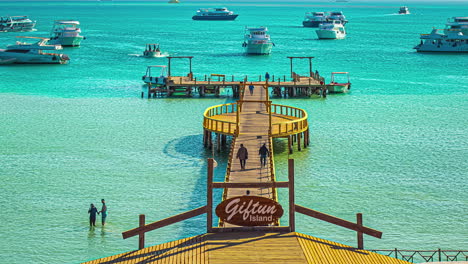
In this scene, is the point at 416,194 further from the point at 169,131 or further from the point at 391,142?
the point at 169,131

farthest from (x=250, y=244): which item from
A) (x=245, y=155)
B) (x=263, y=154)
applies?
(x=263, y=154)

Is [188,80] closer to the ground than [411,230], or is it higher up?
higher up

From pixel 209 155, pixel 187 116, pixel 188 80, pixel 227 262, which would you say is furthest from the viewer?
pixel 188 80

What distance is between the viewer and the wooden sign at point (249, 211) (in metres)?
25.4

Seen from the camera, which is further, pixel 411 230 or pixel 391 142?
pixel 391 142

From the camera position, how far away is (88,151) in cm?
4794

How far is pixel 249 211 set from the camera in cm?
2548

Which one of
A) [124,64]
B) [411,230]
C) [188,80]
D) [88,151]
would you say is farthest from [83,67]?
[411,230]

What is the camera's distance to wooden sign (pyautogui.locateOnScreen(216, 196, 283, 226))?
25359 mm

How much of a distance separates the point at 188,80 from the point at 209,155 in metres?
28.2

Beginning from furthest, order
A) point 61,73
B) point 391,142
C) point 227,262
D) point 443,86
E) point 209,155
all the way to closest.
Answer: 1. point 61,73
2. point 443,86
3. point 391,142
4. point 209,155
5. point 227,262

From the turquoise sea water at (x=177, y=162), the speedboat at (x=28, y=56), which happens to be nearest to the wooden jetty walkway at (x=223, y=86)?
the turquoise sea water at (x=177, y=162)

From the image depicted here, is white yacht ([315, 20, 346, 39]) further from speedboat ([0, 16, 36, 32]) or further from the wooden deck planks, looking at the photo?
the wooden deck planks

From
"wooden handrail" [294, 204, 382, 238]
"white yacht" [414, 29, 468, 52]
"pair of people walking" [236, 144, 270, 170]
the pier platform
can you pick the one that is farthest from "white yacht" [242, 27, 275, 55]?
the pier platform
